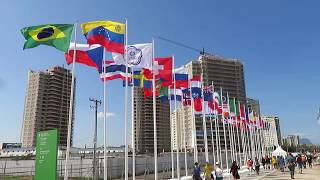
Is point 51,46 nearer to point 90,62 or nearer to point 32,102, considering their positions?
point 90,62

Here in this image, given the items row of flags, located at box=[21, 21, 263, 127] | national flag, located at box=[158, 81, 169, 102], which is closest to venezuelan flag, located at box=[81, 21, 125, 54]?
row of flags, located at box=[21, 21, 263, 127]

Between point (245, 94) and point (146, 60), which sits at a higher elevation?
point (245, 94)

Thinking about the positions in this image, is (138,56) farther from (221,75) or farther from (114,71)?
(221,75)

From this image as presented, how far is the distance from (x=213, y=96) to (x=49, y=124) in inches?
3654

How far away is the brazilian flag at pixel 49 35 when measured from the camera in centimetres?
1675

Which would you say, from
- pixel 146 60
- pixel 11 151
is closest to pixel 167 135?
pixel 11 151

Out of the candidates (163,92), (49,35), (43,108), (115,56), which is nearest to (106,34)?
(115,56)

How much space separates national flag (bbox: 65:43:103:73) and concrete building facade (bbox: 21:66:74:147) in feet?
269

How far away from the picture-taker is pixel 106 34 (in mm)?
19641

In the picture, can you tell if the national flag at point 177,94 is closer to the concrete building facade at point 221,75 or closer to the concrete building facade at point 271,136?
the concrete building facade at point 271,136

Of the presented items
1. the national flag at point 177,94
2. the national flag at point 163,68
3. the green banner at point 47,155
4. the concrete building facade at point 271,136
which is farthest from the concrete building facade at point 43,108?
the green banner at point 47,155

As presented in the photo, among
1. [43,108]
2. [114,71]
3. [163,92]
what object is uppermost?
[43,108]

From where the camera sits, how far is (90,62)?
19172 mm

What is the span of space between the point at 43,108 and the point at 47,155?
116 meters
